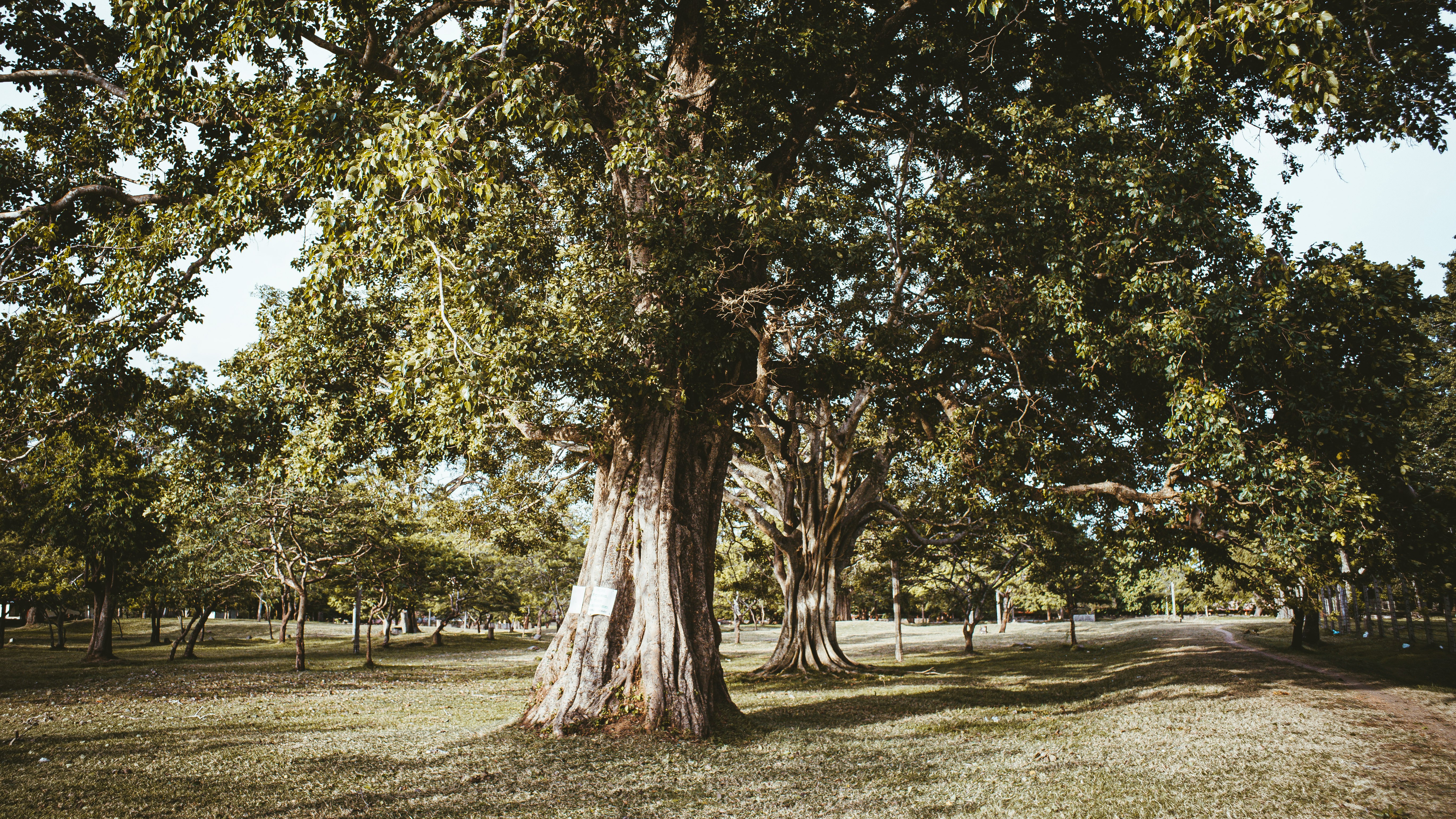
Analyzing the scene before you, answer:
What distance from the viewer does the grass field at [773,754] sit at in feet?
19.7

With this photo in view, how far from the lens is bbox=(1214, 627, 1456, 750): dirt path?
10289 mm

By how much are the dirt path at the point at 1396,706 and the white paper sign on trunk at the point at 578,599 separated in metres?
11.0

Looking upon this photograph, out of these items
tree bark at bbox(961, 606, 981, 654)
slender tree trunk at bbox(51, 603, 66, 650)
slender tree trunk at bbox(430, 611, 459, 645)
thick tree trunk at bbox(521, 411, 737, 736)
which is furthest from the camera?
slender tree trunk at bbox(430, 611, 459, 645)

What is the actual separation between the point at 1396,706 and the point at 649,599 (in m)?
13.4

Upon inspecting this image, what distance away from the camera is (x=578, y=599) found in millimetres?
10188

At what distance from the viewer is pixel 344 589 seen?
24344mm

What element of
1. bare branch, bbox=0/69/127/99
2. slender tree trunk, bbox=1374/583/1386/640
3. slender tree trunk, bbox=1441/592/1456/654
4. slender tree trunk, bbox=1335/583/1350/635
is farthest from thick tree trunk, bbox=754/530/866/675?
slender tree trunk, bbox=1335/583/1350/635

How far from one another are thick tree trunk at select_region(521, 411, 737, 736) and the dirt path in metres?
9.45

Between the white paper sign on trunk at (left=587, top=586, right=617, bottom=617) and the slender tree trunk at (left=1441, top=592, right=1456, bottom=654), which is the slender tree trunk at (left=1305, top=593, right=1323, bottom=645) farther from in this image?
the white paper sign on trunk at (left=587, top=586, right=617, bottom=617)

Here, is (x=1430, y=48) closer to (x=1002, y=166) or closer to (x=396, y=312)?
(x=1002, y=166)

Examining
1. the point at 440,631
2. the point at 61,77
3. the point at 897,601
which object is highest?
the point at 61,77

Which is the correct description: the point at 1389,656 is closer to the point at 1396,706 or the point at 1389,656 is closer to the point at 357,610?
the point at 1396,706

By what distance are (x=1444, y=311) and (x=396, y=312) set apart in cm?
3633

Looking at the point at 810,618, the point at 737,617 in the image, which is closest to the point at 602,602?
the point at 810,618
